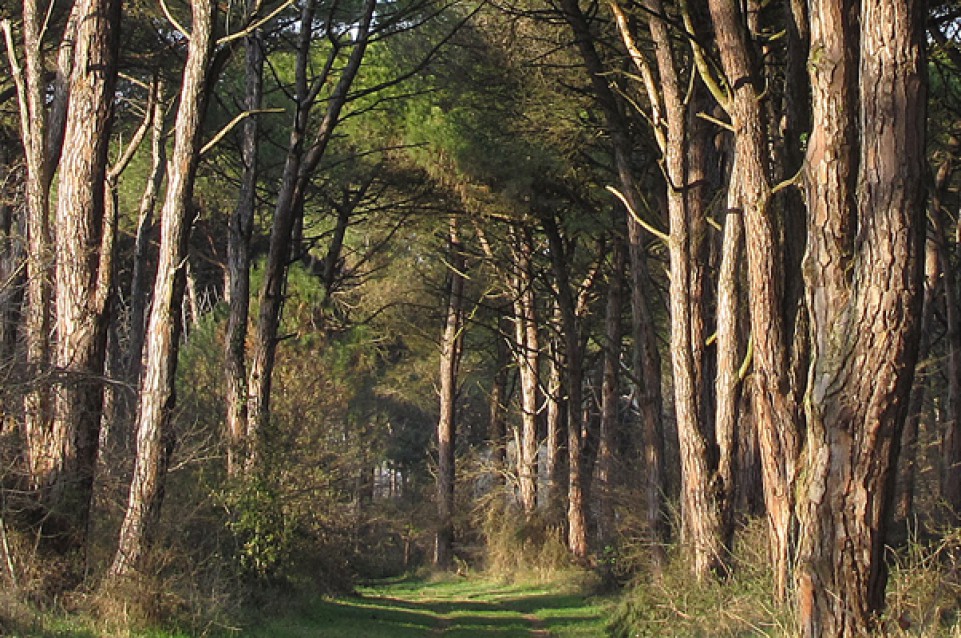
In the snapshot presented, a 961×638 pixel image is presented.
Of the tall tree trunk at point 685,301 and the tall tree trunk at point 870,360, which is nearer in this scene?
the tall tree trunk at point 870,360

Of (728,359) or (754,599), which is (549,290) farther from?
(754,599)

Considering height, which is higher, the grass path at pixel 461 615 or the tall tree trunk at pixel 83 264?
the tall tree trunk at pixel 83 264

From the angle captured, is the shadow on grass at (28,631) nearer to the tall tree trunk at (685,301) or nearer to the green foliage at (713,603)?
the green foliage at (713,603)

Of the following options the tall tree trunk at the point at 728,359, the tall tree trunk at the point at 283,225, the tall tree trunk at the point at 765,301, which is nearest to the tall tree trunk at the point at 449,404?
the tall tree trunk at the point at 283,225

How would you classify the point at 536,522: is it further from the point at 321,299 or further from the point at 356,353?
the point at 321,299

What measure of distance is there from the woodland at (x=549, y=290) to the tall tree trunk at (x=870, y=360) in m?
0.02

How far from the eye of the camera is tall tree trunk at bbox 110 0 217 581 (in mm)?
11109

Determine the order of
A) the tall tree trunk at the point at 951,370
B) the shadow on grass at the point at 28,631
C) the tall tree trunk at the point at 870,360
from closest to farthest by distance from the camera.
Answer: the tall tree trunk at the point at 870,360
the shadow on grass at the point at 28,631
the tall tree trunk at the point at 951,370

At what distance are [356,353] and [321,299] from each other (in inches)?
151

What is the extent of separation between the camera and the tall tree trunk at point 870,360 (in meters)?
6.98

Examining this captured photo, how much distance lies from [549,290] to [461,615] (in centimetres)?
837

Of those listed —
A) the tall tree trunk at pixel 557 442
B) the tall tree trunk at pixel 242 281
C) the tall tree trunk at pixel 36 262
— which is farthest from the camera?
the tall tree trunk at pixel 557 442

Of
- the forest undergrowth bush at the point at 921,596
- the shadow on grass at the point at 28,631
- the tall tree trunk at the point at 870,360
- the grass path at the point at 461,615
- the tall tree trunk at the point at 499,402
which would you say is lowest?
the grass path at the point at 461,615

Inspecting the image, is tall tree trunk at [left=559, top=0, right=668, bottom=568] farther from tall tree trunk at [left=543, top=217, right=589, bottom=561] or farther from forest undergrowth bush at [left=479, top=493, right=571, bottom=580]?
forest undergrowth bush at [left=479, top=493, right=571, bottom=580]
